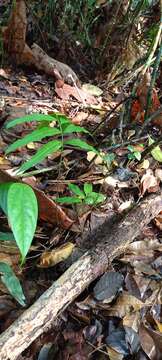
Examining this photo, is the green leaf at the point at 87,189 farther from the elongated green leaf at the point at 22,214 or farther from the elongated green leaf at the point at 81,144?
the elongated green leaf at the point at 22,214

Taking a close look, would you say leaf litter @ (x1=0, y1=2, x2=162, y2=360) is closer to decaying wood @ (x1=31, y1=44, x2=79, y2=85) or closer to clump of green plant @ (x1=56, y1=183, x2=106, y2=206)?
clump of green plant @ (x1=56, y1=183, x2=106, y2=206)

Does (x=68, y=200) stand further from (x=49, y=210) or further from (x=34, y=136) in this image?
(x=34, y=136)

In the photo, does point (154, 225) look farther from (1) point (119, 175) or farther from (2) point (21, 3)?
(2) point (21, 3)

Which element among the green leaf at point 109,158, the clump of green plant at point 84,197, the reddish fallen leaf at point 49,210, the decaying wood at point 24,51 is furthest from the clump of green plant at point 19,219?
the decaying wood at point 24,51

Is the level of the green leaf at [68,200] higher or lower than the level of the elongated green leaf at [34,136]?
lower

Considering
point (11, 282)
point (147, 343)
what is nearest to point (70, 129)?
point (11, 282)

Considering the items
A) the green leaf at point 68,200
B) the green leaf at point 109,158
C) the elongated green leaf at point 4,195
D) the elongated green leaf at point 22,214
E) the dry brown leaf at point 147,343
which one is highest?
the elongated green leaf at point 22,214

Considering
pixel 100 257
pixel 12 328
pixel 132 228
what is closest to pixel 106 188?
pixel 132 228
